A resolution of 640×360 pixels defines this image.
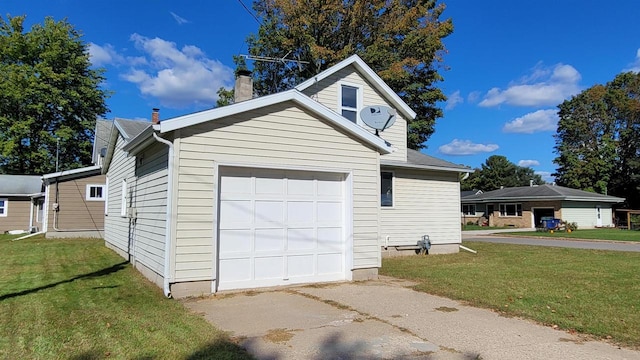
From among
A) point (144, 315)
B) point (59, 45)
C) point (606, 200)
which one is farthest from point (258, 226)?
point (606, 200)

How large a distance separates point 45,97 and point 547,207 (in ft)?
130

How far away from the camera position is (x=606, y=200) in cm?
3575

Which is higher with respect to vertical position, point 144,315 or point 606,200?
point 606,200

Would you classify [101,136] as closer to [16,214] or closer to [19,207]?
[19,207]

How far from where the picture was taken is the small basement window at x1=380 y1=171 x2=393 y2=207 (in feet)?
45.0

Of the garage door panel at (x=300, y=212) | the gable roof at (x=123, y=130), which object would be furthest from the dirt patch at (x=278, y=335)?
the gable roof at (x=123, y=130)

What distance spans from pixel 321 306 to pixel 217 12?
10.4 metres

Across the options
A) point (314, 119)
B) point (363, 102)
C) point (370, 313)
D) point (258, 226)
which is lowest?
point (370, 313)

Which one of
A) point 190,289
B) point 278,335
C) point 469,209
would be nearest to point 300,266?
point 190,289

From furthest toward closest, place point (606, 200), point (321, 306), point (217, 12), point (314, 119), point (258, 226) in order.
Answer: point (606, 200)
point (217, 12)
point (314, 119)
point (258, 226)
point (321, 306)

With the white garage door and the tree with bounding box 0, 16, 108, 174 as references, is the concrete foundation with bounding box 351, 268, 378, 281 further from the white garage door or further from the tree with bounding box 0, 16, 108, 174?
the tree with bounding box 0, 16, 108, 174

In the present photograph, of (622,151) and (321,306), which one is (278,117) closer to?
(321,306)

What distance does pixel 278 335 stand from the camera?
5074mm

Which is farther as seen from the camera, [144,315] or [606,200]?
[606,200]
